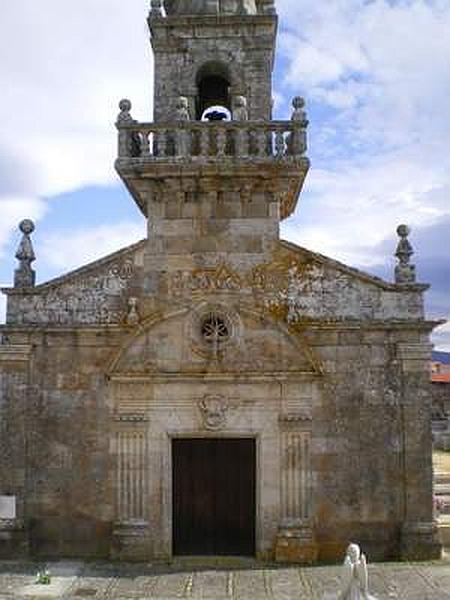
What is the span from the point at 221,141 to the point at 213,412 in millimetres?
4950

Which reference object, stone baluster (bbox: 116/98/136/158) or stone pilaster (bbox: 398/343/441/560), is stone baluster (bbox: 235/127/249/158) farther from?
stone pilaster (bbox: 398/343/441/560)

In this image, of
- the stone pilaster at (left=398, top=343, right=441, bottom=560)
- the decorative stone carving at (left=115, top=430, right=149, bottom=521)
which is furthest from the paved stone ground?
the decorative stone carving at (left=115, top=430, right=149, bottom=521)

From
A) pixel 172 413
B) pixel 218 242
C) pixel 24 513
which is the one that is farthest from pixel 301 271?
pixel 24 513

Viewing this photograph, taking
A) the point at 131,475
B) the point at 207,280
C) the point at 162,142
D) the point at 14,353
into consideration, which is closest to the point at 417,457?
the point at 207,280

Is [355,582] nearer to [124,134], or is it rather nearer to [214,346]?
[214,346]

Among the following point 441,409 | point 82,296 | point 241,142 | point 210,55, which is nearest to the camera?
point 241,142

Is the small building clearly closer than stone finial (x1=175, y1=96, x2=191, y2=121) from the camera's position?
No

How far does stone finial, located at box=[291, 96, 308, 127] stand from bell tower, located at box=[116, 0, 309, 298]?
2cm

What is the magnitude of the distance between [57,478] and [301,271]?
582 cm

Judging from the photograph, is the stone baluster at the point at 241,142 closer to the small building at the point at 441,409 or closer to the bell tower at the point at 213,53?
the bell tower at the point at 213,53

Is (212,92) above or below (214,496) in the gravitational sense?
above

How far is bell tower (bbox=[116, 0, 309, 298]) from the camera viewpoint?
45.6 ft

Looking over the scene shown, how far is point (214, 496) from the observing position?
13727 mm

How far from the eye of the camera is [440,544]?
13234 millimetres
